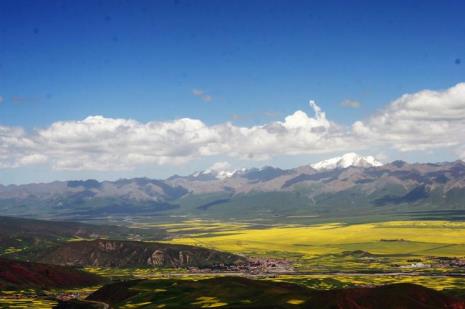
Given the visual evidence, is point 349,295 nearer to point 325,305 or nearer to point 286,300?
point 325,305

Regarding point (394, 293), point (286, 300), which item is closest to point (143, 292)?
point (286, 300)

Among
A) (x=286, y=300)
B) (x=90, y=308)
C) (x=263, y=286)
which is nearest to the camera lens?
(x=286, y=300)

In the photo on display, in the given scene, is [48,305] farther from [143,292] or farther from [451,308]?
[451,308]

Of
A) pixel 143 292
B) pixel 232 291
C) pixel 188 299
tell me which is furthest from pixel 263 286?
pixel 143 292

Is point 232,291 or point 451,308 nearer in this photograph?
point 451,308

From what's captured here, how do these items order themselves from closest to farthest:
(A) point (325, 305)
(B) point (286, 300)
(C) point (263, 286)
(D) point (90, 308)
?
(A) point (325, 305)
(B) point (286, 300)
(D) point (90, 308)
(C) point (263, 286)

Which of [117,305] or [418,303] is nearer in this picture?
[418,303]
